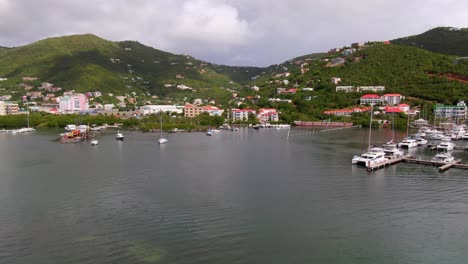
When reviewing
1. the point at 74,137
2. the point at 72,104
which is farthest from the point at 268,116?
the point at 72,104

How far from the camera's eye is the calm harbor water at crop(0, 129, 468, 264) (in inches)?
407

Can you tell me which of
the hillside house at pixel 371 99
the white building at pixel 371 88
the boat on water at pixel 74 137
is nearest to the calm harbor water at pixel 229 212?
the boat on water at pixel 74 137

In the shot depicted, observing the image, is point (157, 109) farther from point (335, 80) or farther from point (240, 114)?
point (335, 80)

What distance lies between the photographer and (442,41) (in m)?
92.6

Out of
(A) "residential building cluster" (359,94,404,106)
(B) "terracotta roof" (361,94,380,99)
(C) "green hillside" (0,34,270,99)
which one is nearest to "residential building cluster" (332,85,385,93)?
(B) "terracotta roof" (361,94,380,99)

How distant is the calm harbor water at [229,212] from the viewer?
1033cm

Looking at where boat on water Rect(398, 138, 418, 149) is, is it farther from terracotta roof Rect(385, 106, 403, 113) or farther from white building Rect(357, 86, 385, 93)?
white building Rect(357, 86, 385, 93)

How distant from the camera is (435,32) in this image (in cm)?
9988

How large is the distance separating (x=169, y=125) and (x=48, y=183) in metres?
31.6

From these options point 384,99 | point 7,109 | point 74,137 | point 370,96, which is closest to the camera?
point 74,137

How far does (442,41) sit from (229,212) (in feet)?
318

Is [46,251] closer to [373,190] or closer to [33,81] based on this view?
[373,190]

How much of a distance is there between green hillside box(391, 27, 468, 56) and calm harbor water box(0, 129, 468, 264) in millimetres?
76220

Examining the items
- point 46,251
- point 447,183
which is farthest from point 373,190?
point 46,251
